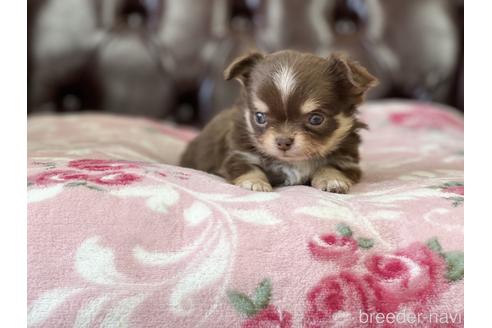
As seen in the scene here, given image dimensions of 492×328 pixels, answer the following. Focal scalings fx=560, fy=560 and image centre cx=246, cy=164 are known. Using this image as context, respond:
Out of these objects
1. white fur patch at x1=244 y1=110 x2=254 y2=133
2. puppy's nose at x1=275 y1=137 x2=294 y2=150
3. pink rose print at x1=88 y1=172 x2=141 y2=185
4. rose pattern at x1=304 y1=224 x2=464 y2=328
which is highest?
white fur patch at x1=244 y1=110 x2=254 y2=133

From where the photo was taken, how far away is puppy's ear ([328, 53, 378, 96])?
5.11 feet

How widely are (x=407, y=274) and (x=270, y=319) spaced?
284 millimetres

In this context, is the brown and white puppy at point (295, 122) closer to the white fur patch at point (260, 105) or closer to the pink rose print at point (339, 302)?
the white fur patch at point (260, 105)

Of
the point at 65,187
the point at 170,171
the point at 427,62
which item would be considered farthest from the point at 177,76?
the point at 65,187

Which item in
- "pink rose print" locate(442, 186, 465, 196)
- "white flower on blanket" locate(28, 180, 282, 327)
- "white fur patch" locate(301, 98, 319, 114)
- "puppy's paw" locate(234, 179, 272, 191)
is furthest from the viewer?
"white fur patch" locate(301, 98, 319, 114)

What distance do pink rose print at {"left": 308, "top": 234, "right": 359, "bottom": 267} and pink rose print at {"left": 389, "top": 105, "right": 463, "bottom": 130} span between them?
153 cm

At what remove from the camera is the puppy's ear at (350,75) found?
1559 mm

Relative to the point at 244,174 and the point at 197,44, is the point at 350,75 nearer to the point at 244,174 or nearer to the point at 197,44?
the point at 244,174

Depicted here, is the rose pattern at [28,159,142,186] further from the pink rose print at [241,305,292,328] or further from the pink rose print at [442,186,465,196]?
the pink rose print at [442,186,465,196]

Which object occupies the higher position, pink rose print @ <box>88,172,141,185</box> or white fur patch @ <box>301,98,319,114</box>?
white fur patch @ <box>301,98,319,114</box>

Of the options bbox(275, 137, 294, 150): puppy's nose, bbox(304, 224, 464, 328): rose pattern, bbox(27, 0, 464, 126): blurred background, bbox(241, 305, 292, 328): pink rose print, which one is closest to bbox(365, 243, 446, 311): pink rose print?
bbox(304, 224, 464, 328): rose pattern

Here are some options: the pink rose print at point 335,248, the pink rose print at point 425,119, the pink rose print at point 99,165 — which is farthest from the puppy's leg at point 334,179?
the pink rose print at point 425,119

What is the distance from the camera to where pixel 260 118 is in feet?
5.29

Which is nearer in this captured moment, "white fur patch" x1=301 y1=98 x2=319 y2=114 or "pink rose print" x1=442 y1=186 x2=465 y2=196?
"pink rose print" x1=442 y1=186 x2=465 y2=196
